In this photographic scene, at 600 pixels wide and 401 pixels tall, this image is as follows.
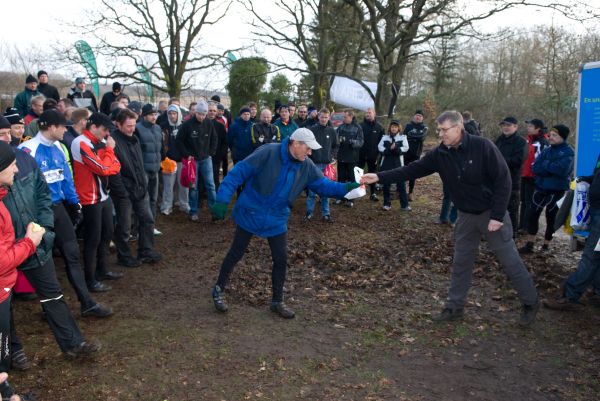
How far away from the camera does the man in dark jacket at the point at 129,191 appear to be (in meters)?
6.10

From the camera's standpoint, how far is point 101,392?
3.70m

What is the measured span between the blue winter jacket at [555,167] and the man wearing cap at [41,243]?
22.0 feet

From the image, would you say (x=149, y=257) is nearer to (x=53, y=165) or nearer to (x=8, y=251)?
(x=53, y=165)

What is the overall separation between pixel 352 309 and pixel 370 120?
649 cm

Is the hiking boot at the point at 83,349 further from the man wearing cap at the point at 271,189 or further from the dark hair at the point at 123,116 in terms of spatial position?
the dark hair at the point at 123,116

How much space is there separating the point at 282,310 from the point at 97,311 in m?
1.96

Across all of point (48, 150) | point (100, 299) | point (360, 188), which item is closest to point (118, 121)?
point (48, 150)

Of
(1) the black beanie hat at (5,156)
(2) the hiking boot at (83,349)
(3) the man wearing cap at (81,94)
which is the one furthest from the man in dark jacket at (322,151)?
(1) the black beanie hat at (5,156)

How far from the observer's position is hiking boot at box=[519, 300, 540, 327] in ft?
16.8

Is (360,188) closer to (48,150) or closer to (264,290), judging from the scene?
(264,290)

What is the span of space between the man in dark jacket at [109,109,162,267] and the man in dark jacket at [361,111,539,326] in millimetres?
3081

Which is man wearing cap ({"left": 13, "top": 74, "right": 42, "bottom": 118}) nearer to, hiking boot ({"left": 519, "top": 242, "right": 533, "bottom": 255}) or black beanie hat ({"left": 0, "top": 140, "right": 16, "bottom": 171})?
black beanie hat ({"left": 0, "top": 140, "right": 16, "bottom": 171})

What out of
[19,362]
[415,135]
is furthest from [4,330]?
[415,135]

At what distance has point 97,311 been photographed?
16.4 feet
